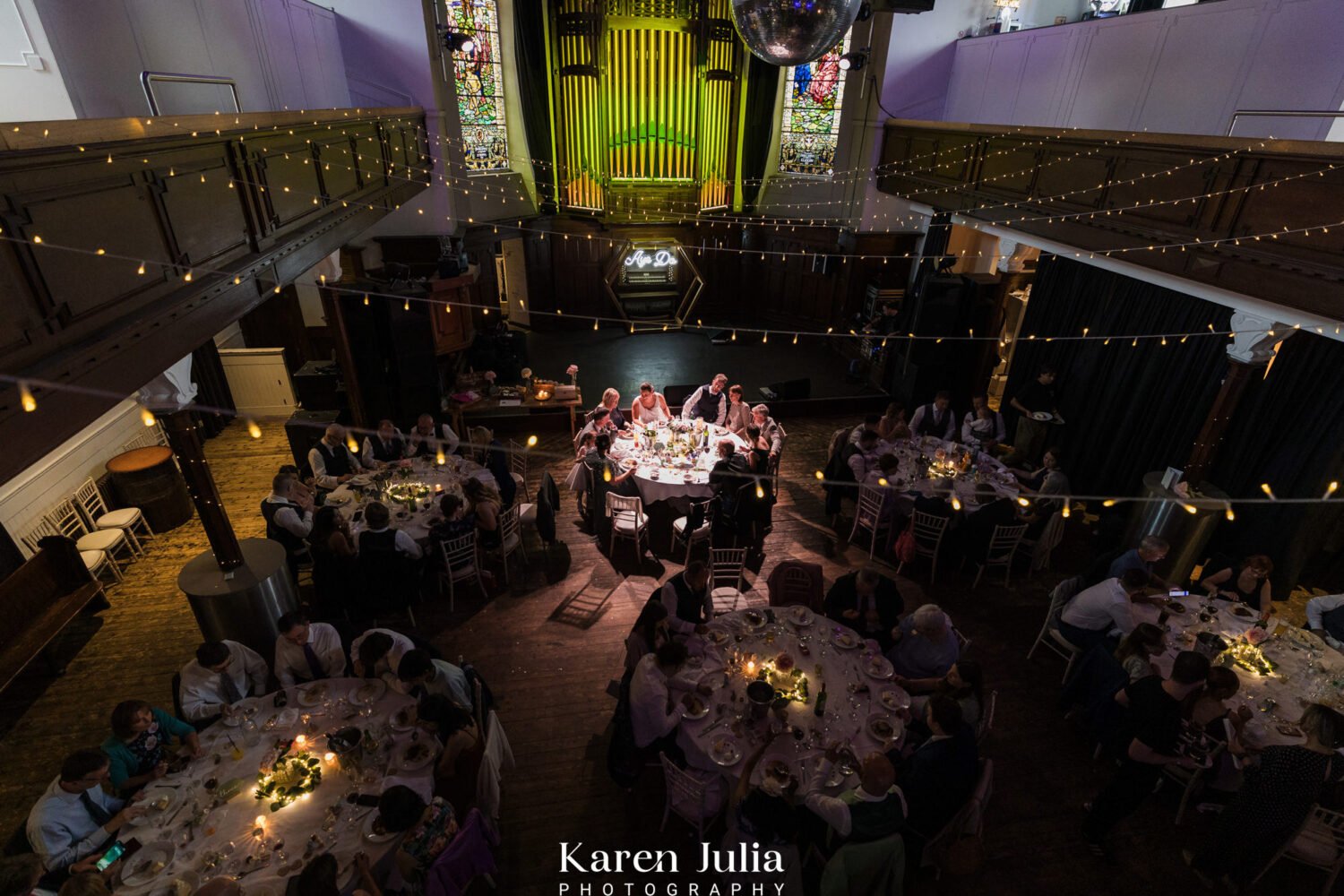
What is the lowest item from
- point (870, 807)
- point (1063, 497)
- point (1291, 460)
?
point (870, 807)

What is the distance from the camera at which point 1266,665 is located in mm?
4242

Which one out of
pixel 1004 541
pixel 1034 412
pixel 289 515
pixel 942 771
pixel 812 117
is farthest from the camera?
pixel 812 117

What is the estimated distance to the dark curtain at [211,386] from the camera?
830 cm

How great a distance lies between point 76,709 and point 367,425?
3954 millimetres

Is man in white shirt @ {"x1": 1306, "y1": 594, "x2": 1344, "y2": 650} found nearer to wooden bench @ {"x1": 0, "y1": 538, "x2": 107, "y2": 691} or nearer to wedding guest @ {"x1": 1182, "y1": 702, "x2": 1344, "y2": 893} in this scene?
wedding guest @ {"x1": 1182, "y1": 702, "x2": 1344, "y2": 893}

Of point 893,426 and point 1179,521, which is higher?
point 893,426

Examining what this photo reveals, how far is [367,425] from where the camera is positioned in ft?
26.1

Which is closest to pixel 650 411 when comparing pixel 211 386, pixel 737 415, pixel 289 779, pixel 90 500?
pixel 737 415

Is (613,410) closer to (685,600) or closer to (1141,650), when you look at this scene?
(685,600)

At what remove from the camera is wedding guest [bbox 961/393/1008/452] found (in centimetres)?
733

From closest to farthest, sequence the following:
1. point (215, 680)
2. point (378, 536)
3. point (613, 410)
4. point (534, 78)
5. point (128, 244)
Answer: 1. point (128, 244)
2. point (215, 680)
3. point (378, 536)
4. point (613, 410)
5. point (534, 78)

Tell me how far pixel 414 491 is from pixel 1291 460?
330 inches

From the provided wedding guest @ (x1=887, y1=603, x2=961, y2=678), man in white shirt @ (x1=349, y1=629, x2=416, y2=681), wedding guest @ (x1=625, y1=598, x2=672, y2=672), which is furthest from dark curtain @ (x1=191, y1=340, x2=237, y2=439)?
wedding guest @ (x1=887, y1=603, x2=961, y2=678)

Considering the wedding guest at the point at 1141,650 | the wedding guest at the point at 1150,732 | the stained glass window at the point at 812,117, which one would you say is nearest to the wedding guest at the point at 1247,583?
the wedding guest at the point at 1141,650
